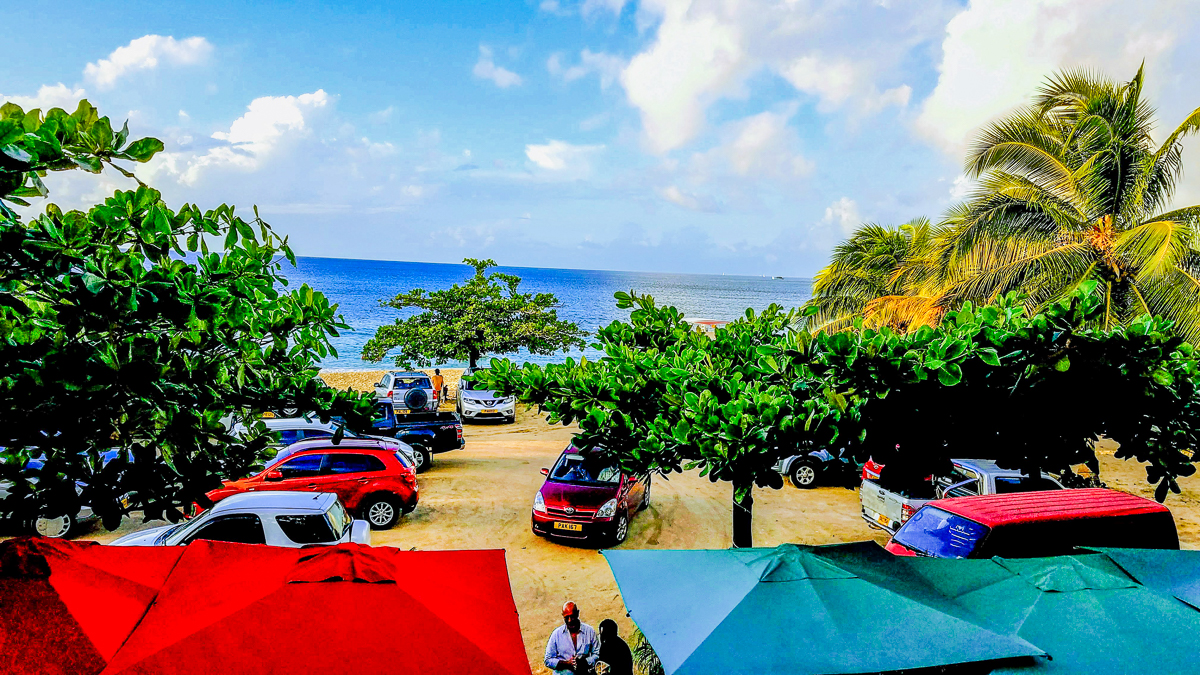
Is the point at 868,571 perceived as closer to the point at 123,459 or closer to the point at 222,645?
the point at 222,645

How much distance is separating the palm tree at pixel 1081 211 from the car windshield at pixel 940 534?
5.97 meters

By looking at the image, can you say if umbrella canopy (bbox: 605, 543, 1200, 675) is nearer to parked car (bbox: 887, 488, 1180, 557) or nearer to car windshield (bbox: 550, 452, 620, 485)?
parked car (bbox: 887, 488, 1180, 557)

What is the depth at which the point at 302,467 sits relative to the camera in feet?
36.3

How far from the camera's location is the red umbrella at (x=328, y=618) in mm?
3949

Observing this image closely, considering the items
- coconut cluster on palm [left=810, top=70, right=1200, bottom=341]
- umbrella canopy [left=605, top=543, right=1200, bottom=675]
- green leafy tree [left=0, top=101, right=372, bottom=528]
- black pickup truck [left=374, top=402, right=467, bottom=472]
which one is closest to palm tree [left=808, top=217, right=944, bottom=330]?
coconut cluster on palm [left=810, top=70, right=1200, bottom=341]

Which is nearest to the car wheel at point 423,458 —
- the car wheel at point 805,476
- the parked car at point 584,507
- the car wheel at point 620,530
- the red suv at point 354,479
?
the red suv at point 354,479

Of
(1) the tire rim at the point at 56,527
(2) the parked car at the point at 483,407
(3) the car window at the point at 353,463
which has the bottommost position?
(2) the parked car at the point at 483,407

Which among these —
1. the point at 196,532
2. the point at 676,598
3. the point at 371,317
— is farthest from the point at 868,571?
the point at 371,317

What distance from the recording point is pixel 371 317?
78.2 metres

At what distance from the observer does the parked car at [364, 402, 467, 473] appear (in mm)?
15172

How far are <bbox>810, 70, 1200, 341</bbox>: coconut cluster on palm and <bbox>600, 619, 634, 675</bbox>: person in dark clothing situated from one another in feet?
34.4

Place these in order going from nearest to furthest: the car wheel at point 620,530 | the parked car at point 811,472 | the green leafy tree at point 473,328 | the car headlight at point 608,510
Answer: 1. the car headlight at point 608,510
2. the car wheel at point 620,530
3. the parked car at point 811,472
4. the green leafy tree at point 473,328

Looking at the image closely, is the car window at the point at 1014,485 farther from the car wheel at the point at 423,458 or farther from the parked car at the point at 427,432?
the car wheel at the point at 423,458

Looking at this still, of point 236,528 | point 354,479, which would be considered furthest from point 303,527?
point 354,479
